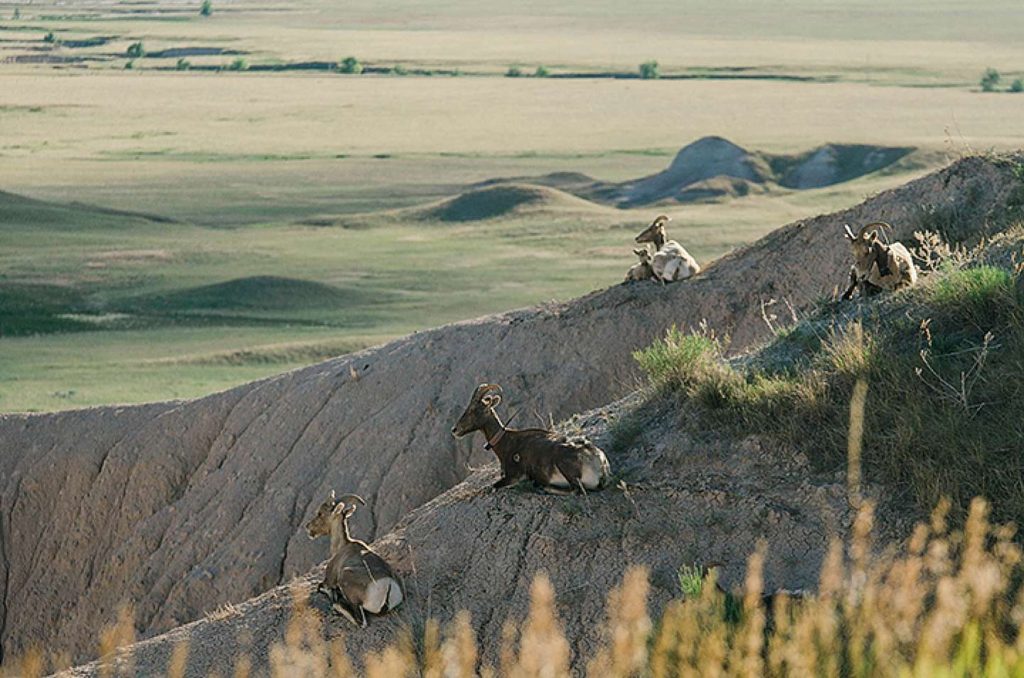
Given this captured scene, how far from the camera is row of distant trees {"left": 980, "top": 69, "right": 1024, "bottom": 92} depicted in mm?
132000

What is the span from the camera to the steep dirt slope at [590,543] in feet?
41.7

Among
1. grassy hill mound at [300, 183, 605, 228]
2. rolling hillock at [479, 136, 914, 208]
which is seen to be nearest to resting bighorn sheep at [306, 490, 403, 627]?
grassy hill mound at [300, 183, 605, 228]

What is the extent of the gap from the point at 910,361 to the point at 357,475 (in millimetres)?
8382

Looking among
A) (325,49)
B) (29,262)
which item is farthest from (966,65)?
(29,262)

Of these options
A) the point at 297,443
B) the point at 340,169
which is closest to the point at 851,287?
the point at 297,443

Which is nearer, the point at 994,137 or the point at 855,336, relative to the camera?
the point at 855,336

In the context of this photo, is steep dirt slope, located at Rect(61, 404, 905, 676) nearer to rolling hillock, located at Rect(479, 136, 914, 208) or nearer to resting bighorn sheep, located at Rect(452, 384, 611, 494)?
resting bighorn sheep, located at Rect(452, 384, 611, 494)

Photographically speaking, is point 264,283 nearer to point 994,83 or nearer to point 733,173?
point 733,173

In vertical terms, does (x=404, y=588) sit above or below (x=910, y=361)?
below

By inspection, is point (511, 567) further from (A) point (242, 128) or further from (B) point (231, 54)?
(B) point (231, 54)

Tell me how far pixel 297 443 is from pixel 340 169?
7622cm

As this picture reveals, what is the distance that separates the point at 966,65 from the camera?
535 feet

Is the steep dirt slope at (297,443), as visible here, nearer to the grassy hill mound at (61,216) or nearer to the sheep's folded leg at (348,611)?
the sheep's folded leg at (348,611)

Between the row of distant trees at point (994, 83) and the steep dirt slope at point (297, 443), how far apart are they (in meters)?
115
